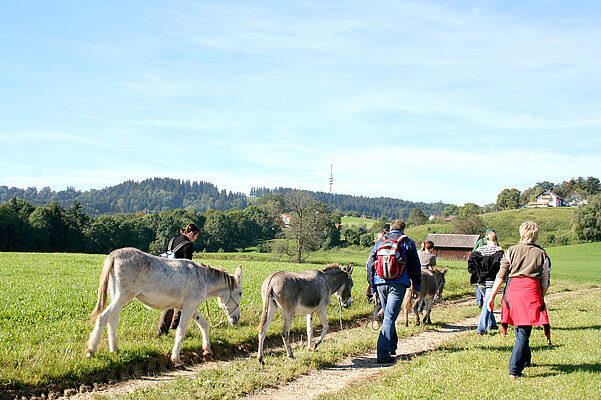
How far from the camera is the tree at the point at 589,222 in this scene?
74.1 meters

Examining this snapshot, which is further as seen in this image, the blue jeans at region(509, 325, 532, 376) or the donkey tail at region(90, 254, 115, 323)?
the donkey tail at region(90, 254, 115, 323)

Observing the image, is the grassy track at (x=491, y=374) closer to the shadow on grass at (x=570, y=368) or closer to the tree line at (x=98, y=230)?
the shadow on grass at (x=570, y=368)

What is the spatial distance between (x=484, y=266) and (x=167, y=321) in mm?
8004

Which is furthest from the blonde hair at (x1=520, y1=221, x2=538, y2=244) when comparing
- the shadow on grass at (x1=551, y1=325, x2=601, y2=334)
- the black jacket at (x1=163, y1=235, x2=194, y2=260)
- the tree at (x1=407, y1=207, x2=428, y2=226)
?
the tree at (x1=407, y1=207, x2=428, y2=226)

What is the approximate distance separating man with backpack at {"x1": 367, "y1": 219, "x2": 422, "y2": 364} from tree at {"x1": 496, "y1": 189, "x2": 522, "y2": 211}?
16200 cm

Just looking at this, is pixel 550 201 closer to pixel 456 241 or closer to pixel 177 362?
pixel 456 241

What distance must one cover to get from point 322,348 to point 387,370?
70.9 inches

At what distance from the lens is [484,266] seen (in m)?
11.0

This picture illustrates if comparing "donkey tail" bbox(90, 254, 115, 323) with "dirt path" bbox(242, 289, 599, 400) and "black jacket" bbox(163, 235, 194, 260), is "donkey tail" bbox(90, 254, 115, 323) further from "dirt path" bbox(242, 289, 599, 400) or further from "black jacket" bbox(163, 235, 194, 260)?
"dirt path" bbox(242, 289, 599, 400)

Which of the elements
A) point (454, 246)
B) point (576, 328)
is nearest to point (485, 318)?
point (576, 328)

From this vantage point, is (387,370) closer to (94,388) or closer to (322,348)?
(322,348)

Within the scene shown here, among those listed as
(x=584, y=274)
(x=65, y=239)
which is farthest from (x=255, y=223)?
(x=584, y=274)

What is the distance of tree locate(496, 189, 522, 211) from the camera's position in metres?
153

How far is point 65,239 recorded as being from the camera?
7031cm
